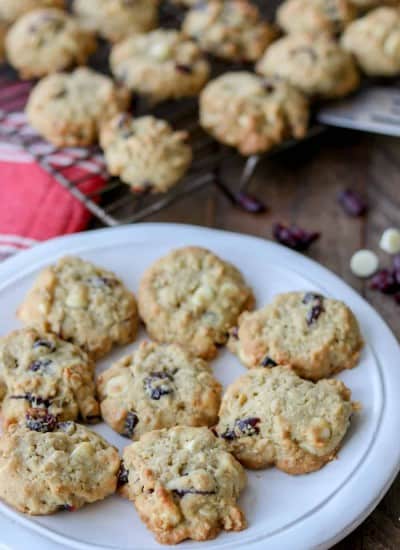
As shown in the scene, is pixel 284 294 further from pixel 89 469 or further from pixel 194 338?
pixel 89 469

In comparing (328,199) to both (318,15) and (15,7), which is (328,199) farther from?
(15,7)

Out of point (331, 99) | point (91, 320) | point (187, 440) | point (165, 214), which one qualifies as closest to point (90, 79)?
point (165, 214)

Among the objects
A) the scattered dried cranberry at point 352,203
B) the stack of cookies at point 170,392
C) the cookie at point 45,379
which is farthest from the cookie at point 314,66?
the cookie at point 45,379

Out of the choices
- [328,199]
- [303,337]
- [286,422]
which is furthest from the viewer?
[328,199]

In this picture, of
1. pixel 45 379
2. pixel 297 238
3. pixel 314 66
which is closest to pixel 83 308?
pixel 45 379

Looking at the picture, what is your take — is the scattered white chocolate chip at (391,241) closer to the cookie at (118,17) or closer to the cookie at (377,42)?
the cookie at (377,42)

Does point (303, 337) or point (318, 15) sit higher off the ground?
point (318, 15)

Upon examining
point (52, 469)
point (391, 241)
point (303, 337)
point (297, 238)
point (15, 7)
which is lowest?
point (391, 241)

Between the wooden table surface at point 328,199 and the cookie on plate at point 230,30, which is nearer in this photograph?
the wooden table surface at point 328,199

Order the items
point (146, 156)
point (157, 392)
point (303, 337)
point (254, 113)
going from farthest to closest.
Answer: point (254, 113) → point (146, 156) → point (303, 337) → point (157, 392)
